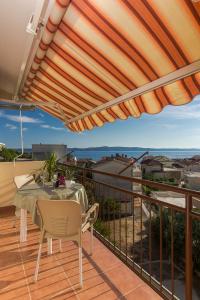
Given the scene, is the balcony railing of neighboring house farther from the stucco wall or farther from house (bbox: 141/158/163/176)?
house (bbox: 141/158/163/176)

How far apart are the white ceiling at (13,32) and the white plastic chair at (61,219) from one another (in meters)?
2.21

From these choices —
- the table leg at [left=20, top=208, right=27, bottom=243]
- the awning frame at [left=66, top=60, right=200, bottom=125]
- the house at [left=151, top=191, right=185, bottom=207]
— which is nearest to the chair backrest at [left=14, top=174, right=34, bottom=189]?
the table leg at [left=20, top=208, right=27, bottom=243]

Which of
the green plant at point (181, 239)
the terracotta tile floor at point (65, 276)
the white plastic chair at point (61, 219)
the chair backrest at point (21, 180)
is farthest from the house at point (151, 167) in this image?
the white plastic chair at point (61, 219)

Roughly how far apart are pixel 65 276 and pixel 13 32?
338 cm

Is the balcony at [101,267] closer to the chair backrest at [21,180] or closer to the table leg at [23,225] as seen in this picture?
the table leg at [23,225]

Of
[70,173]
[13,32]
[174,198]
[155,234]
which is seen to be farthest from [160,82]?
[155,234]

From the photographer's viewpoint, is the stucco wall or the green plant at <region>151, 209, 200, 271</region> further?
the green plant at <region>151, 209, 200, 271</region>

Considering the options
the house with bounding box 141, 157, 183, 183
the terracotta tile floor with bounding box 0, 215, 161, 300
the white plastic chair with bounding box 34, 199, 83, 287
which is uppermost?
the white plastic chair with bounding box 34, 199, 83, 287

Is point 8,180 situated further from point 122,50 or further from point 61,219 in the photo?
point 122,50

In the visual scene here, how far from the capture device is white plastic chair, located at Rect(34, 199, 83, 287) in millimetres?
3096

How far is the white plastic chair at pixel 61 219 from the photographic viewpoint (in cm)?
310

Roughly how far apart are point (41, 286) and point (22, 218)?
153 centimetres

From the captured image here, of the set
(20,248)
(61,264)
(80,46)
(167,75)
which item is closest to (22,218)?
(20,248)

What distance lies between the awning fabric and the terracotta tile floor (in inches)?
84.4
